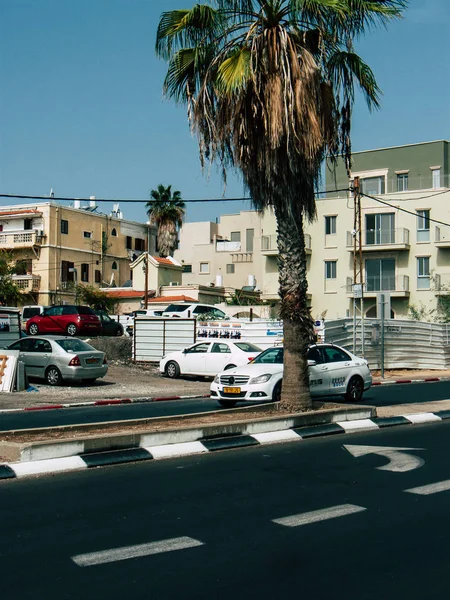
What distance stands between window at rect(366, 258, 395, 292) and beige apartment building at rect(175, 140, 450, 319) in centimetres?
7

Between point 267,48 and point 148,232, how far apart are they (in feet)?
207

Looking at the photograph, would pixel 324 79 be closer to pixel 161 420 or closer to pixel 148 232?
pixel 161 420

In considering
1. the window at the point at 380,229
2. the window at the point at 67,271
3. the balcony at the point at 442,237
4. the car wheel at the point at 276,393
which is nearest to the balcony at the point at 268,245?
the window at the point at 380,229

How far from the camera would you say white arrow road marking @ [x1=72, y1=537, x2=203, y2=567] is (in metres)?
5.60

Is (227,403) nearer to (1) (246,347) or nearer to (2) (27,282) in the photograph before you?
(1) (246,347)

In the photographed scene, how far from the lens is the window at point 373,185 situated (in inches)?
2121

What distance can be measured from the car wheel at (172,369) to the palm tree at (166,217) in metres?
40.0

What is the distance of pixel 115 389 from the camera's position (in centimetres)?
2475

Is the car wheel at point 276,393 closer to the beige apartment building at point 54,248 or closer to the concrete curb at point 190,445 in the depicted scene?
the concrete curb at point 190,445

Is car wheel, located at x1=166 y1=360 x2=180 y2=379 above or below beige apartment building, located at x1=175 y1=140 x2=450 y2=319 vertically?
below

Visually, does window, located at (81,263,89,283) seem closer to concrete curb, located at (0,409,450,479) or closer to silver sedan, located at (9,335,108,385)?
silver sedan, located at (9,335,108,385)

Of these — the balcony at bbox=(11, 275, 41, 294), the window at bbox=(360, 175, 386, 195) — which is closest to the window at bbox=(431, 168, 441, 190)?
the window at bbox=(360, 175, 386, 195)

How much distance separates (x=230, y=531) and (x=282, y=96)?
8681 mm

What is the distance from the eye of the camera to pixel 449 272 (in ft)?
165
